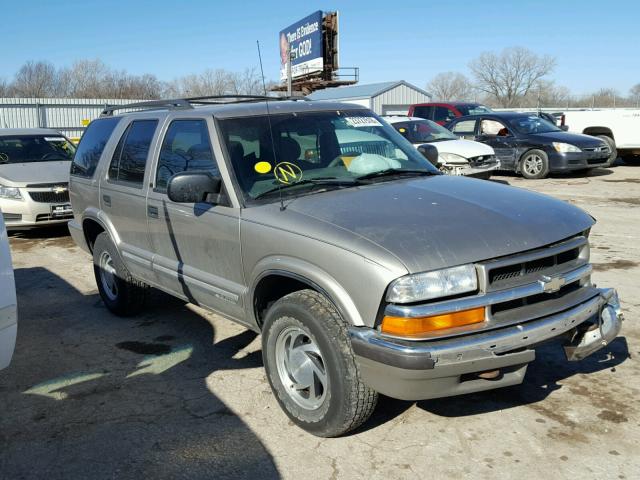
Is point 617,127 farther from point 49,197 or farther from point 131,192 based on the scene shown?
point 131,192

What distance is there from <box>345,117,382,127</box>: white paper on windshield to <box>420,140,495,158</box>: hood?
27.3 ft

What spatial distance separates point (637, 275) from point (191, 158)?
4.69 meters

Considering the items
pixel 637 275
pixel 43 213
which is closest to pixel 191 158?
pixel 637 275

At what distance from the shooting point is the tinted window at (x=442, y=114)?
17766mm

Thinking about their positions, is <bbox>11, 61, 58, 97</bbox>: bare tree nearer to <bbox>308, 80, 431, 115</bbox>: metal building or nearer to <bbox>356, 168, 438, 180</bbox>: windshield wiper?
<bbox>308, 80, 431, 115</bbox>: metal building

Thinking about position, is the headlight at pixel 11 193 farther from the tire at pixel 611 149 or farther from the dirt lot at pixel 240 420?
the tire at pixel 611 149

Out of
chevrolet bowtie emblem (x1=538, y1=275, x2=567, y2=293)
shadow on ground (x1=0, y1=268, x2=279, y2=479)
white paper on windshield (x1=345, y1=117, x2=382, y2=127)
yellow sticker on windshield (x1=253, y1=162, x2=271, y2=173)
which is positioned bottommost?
shadow on ground (x1=0, y1=268, x2=279, y2=479)

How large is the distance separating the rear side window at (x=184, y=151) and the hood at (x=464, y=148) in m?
8.95

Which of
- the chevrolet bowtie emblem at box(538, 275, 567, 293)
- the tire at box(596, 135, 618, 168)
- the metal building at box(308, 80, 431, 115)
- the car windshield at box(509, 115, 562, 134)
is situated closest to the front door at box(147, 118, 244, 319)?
the chevrolet bowtie emblem at box(538, 275, 567, 293)

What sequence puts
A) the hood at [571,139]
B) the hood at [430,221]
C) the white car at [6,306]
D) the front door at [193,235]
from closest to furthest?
1. the hood at [430,221]
2. the white car at [6,306]
3. the front door at [193,235]
4. the hood at [571,139]

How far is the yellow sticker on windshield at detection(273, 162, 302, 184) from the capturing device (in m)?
4.00

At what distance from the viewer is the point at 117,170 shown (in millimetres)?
5348

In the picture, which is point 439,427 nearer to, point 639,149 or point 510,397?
point 510,397

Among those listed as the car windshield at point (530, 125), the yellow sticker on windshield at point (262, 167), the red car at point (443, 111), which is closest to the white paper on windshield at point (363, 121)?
the yellow sticker on windshield at point (262, 167)
